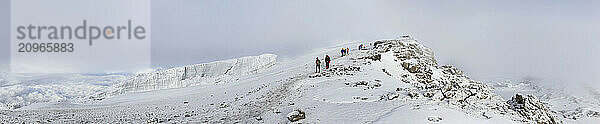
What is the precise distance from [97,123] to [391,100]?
16909 millimetres

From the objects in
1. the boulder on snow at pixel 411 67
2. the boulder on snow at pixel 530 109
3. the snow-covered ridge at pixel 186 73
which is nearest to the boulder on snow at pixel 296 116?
the boulder on snow at pixel 530 109

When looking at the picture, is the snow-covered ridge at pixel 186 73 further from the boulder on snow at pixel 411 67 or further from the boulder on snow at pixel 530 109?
the boulder on snow at pixel 530 109

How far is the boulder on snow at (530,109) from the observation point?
14.9 metres

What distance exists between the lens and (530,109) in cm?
Result: 1557

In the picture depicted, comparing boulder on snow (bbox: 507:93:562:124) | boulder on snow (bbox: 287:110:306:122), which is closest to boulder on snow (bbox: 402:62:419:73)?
boulder on snow (bbox: 507:93:562:124)

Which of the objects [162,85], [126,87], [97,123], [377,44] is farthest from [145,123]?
[126,87]

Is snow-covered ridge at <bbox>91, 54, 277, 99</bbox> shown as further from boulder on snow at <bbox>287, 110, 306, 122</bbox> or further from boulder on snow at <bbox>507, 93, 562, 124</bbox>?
boulder on snow at <bbox>507, 93, 562, 124</bbox>

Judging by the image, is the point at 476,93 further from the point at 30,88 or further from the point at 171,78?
the point at 30,88

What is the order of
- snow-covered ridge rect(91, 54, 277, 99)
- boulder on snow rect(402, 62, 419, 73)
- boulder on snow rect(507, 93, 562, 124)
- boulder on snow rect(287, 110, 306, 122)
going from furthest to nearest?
snow-covered ridge rect(91, 54, 277, 99), boulder on snow rect(402, 62, 419, 73), boulder on snow rect(507, 93, 562, 124), boulder on snow rect(287, 110, 306, 122)

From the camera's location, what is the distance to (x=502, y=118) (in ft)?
40.9

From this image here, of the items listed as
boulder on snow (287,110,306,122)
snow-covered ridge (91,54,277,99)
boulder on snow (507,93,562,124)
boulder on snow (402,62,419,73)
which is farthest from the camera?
snow-covered ridge (91,54,277,99)

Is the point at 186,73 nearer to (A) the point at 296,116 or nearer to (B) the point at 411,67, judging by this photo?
(B) the point at 411,67

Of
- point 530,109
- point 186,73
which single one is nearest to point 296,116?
point 530,109

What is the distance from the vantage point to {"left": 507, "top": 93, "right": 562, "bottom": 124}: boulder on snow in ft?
48.8
